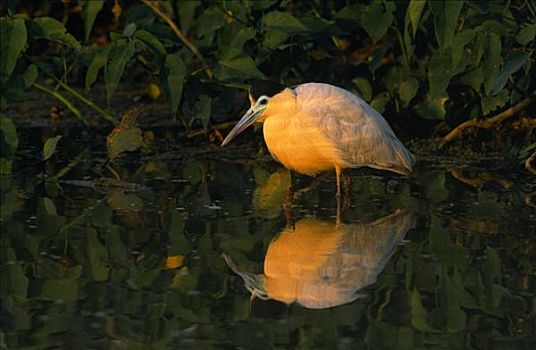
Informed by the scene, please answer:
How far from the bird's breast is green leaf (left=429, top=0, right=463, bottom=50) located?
993mm

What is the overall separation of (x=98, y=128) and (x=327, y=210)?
125 inches

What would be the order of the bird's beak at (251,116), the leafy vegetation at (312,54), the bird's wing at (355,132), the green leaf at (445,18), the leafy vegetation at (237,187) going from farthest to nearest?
1. the leafy vegetation at (312,54)
2. the green leaf at (445,18)
3. the bird's beak at (251,116)
4. the bird's wing at (355,132)
5. the leafy vegetation at (237,187)

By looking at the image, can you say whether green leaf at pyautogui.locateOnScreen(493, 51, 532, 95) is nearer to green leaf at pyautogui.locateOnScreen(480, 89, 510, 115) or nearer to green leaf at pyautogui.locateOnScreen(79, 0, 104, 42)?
green leaf at pyautogui.locateOnScreen(480, 89, 510, 115)

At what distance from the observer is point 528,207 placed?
266 inches

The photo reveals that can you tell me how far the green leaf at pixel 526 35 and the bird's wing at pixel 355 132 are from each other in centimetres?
86

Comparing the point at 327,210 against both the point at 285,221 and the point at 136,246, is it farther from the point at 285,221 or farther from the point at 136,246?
the point at 136,246

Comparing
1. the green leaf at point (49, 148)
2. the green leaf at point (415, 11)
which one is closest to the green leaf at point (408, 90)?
the green leaf at point (415, 11)

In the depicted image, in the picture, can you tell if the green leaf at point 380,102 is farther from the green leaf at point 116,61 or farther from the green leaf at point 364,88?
the green leaf at point 116,61

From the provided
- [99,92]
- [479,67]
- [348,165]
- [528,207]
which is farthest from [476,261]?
[99,92]

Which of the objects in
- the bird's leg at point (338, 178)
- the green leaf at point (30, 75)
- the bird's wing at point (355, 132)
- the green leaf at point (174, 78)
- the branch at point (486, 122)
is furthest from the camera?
the branch at point (486, 122)

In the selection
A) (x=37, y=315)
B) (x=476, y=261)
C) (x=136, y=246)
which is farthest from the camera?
(x=136, y=246)

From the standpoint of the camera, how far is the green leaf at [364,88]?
342 inches

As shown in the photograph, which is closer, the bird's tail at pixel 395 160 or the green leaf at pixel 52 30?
the bird's tail at pixel 395 160

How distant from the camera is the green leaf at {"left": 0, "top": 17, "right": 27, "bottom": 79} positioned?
7.70 meters
